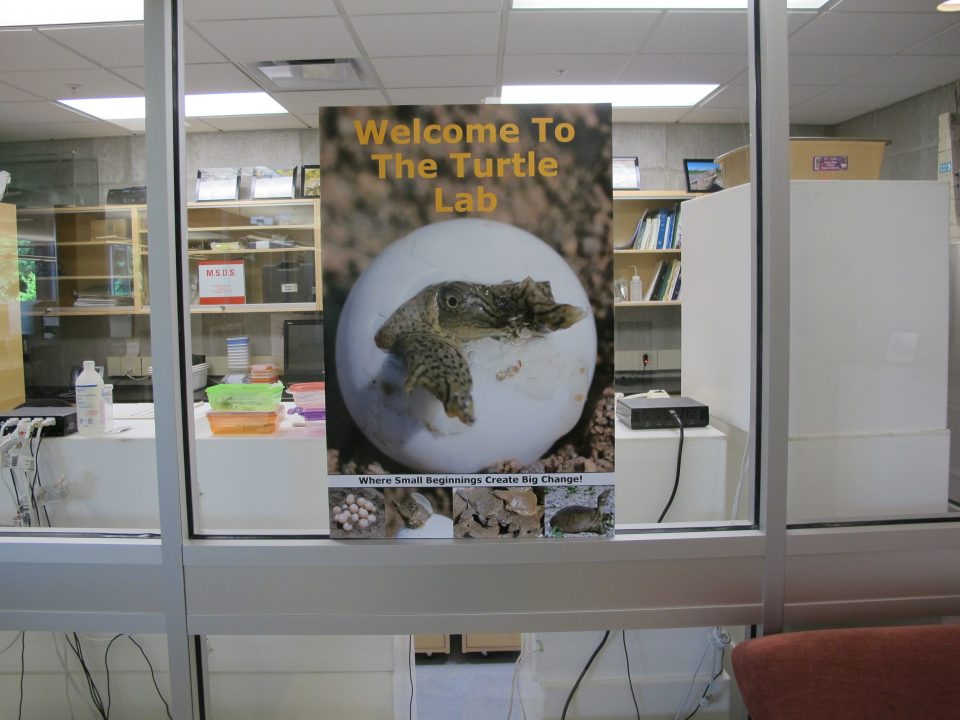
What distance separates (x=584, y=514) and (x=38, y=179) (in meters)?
2.66

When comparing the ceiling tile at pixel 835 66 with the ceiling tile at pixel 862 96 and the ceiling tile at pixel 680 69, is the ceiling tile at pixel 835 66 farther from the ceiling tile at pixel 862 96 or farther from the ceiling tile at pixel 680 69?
the ceiling tile at pixel 680 69

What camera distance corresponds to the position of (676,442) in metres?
1.58

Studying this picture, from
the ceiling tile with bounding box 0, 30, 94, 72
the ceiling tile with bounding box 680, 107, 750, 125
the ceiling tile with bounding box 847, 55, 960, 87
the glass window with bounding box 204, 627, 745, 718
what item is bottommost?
the glass window with bounding box 204, 627, 745, 718

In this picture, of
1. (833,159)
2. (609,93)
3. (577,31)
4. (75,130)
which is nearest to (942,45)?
(833,159)

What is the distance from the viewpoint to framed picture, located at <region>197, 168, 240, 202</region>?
388 cm

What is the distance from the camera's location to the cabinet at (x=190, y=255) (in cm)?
201

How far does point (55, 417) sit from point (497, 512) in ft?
4.11

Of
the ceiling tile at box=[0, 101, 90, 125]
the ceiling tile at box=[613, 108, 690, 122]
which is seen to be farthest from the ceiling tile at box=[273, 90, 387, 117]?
the ceiling tile at box=[613, 108, 690, 122]

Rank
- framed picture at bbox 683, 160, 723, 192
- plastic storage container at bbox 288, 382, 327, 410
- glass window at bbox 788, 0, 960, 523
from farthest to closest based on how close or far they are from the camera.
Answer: framed picture at bbox 683, 160, 723, 192, plastic storage container at bbox 288, 382, 327, 410, glass window at bbox 788, 0, 960, 523

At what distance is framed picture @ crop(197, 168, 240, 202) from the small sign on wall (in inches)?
18.8

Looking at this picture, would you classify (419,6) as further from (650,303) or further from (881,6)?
(650,303)

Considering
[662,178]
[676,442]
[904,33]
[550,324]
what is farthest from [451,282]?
[662,178]

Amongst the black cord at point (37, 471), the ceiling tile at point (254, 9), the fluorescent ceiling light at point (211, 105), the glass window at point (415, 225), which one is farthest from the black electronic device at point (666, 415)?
the fluorescent ceiling light at point (211, 105)

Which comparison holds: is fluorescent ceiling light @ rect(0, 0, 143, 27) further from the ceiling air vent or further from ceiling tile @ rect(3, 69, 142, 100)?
the ceiling air vent
